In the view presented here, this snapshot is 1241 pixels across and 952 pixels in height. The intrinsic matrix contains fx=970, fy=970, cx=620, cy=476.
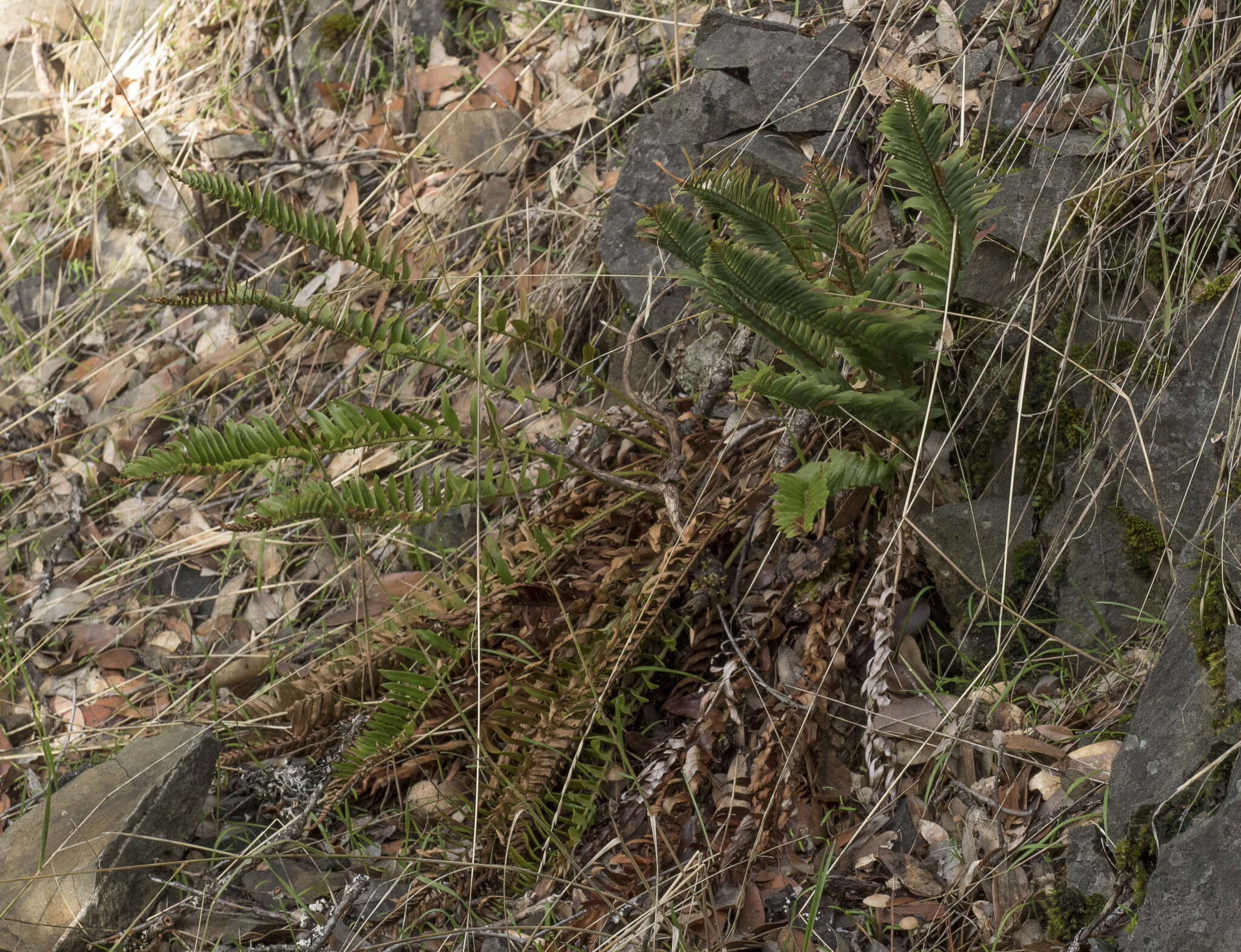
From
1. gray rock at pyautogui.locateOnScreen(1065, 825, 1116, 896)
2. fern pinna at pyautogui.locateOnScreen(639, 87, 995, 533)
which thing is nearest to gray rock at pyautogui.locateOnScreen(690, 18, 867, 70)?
fern pinna at pyautogui.locateOnScreen(639, 87, 995, 533)

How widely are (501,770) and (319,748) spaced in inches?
22.3

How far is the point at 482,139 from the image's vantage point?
11.0 ft

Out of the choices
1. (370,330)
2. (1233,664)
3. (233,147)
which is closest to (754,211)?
(370,330)

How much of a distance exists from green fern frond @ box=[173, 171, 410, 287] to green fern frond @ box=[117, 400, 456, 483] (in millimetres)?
326

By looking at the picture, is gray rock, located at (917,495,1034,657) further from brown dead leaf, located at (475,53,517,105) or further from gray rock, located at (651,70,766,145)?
brown dead leaf, located at (475,53,517,105)

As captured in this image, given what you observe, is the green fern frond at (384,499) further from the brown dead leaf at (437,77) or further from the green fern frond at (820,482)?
the brown dead leaf at (437,77)

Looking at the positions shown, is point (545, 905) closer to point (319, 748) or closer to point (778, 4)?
point (319, 748)

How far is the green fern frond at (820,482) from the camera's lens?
168 centimetres

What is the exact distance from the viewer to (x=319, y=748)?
2203 millimetres

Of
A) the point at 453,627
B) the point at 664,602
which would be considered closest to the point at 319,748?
the point at 453,627

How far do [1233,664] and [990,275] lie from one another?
982mm

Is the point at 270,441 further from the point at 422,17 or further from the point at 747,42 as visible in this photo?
the point at 422,17

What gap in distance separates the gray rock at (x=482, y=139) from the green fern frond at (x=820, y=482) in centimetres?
187

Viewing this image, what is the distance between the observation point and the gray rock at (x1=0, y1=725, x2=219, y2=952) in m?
1.92
